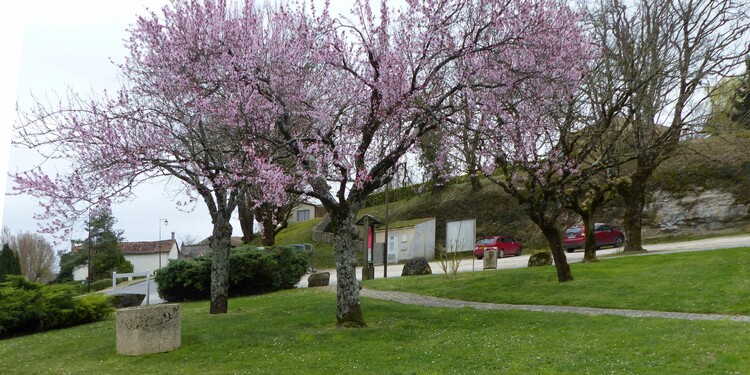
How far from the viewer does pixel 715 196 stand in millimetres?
36281

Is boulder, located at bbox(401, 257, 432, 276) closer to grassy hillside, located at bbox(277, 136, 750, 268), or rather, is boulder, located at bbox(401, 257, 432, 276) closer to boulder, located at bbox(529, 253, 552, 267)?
boulder, located at bbox(529, 253, 552, 267)

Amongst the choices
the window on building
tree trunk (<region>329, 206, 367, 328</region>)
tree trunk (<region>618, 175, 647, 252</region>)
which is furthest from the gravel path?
the window on building

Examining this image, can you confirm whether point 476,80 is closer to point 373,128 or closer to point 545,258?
point 373,128

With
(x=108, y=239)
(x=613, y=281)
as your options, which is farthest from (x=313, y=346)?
(x=108, y=239)

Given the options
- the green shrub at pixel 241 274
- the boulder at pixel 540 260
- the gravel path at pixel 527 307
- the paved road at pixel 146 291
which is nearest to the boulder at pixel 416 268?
the boulder at pixel 540 260

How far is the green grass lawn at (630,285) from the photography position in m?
14.0

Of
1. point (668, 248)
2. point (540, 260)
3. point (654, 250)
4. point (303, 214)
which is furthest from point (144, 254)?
point (668, 248)

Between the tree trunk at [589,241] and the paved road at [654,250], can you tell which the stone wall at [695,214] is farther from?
the tree trunk at [589,241]

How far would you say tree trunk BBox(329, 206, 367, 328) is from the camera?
12.2 m

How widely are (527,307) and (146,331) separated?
9354 millimetres

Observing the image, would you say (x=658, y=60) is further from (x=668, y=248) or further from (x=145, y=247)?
(x=145, y=247)

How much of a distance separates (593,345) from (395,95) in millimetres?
5810

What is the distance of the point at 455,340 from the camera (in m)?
10.2

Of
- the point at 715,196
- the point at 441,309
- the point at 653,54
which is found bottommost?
the point at 441,309
